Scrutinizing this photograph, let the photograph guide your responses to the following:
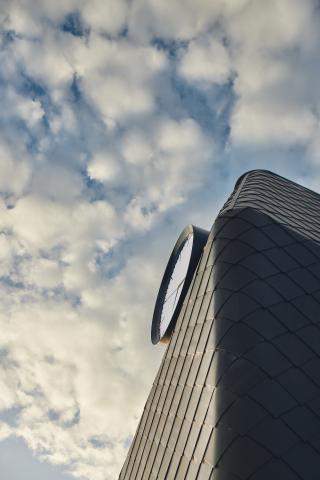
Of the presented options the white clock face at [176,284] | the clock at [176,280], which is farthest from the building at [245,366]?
the white clock face at [176,284]

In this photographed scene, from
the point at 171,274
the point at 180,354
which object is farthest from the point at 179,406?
the point at 171,274

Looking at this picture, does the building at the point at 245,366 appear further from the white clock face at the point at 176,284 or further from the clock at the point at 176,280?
the white clock face at the point at 176,284

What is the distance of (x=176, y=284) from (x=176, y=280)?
589 mm

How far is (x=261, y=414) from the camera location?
12.8 metres

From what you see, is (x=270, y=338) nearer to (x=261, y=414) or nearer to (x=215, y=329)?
(x=215, y=329)

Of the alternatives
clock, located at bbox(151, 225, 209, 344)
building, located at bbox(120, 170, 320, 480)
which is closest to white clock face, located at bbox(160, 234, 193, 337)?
clock, located at bbox(151, 225, 209, 344)

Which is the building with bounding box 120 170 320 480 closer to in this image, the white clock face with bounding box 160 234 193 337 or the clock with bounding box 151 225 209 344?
the clock with bounding box 151 225 209 344

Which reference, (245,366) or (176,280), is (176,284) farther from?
(245,366)

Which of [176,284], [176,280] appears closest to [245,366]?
[176,284]

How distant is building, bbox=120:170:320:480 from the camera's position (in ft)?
40.6

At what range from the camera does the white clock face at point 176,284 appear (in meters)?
30.0

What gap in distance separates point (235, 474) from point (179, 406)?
586cm

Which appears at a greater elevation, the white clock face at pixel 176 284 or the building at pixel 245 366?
the white clock face at pixel 176 284

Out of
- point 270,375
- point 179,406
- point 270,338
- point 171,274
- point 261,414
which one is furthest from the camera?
point 171,274
